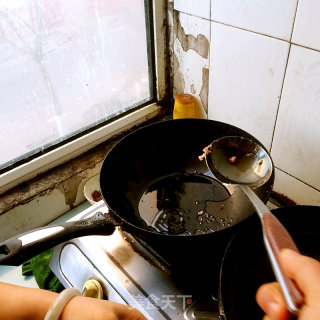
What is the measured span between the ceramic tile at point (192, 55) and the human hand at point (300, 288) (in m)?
0.55

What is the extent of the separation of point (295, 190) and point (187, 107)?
1.04ft

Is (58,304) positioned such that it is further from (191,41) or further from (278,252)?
(191,41)

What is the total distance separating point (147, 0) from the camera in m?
0.80

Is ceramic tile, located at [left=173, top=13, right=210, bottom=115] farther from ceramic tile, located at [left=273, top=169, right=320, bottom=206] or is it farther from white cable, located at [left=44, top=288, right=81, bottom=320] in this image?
white cable, located at [left=44, top=288, right=81, bottom=320]

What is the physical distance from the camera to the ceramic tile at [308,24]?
53 cm

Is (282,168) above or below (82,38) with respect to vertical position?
below

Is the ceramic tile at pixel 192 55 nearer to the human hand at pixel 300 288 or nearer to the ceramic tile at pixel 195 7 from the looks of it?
the ceramic tile at pixel 195 7

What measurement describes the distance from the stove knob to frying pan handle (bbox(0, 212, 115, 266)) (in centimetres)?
10

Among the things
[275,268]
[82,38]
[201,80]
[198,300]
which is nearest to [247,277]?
[198,300]

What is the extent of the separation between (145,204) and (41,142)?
29cm

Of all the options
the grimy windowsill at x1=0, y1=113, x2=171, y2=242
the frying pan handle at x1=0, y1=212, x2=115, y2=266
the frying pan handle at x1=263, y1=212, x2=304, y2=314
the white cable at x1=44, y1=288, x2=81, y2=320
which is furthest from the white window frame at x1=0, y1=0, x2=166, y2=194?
the frying pan handle at x1=263, y1=212, x2=304, y2=314

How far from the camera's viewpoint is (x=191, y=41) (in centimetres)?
80

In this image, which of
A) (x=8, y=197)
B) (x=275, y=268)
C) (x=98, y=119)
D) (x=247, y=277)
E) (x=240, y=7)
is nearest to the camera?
(x=275, y=268)

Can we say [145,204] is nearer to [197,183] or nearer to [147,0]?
[197,183]
